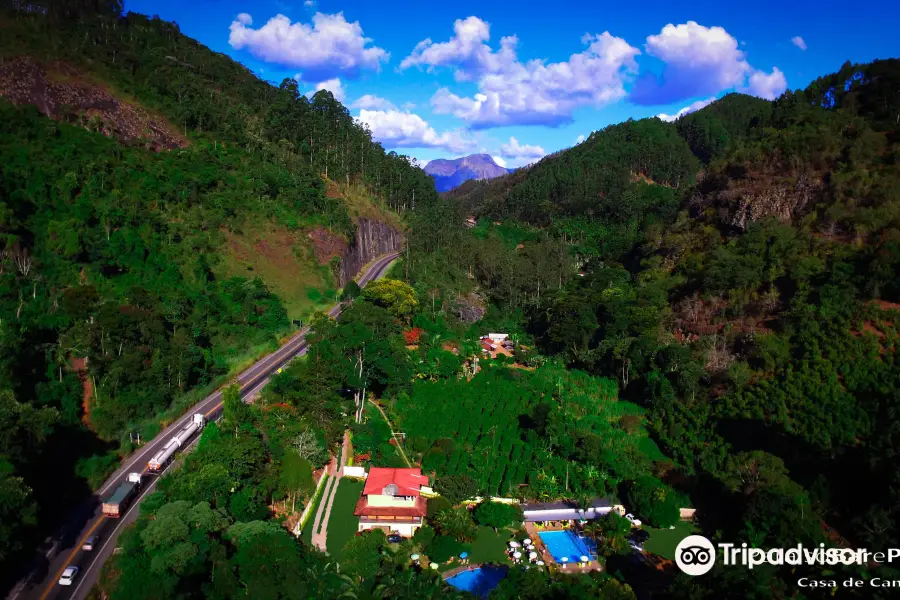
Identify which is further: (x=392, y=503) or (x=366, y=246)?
(x=366, y=246)

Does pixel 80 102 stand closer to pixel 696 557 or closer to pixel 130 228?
pixel 130 228

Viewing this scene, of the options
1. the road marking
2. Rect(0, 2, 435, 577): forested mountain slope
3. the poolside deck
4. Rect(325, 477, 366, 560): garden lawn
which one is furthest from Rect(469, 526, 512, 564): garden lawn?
Rect(0, 2, 435, 577): forested mountain slope

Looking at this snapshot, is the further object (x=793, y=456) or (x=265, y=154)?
(x=265, y=154)

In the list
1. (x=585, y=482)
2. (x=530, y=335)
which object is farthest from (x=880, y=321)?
(x=530, y=335)

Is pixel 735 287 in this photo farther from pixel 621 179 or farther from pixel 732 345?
pixel 621 179

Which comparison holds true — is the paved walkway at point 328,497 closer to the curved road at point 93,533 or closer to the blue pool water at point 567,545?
the curved road at point 93,533

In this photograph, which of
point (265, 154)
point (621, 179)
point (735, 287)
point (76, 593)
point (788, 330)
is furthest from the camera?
point (621, 179)

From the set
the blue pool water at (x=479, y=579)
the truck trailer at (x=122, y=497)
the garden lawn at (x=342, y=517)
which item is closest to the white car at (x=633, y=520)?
the blue pool water at (x=479, y=579)

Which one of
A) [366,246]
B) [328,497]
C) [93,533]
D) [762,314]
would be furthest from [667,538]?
[366,246]
